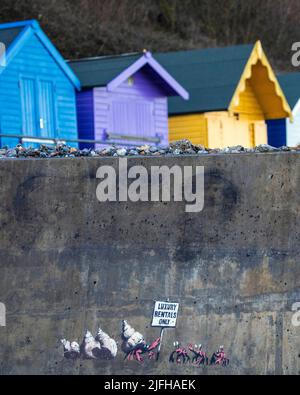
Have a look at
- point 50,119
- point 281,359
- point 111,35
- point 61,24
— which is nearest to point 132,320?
point 281,359

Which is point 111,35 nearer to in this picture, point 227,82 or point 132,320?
point 227,82

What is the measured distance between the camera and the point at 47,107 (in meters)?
19.1

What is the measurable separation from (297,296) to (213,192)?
0.93 meters

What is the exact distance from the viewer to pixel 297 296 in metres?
6.89

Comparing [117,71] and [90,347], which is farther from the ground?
[117,71]

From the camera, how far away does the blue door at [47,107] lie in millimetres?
18969

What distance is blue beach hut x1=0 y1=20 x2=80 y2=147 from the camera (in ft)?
59.1

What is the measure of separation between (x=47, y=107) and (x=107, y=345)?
500 inches

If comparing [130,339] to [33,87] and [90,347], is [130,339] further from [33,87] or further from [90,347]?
[33,87]

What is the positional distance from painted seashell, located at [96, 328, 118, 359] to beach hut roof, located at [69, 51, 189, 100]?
44.5ft
